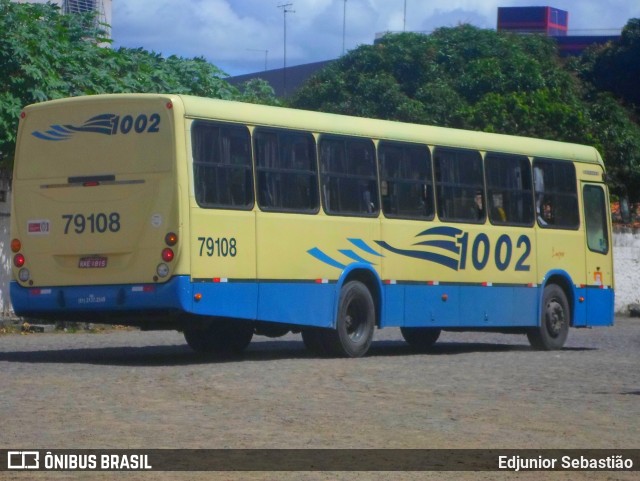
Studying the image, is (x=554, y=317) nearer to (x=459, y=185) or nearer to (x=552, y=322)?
(x=552, y=322)

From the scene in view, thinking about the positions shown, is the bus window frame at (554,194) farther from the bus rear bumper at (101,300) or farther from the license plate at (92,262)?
the license plate at (92,262)

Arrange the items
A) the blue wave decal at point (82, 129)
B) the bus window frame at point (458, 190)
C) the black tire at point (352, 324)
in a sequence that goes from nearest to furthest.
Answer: the blue wave decal at point (82, 129) < the black tire at point (352, 324) < the bus window frame at point (458, 190)

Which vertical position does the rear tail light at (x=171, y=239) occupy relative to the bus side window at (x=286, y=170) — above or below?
below

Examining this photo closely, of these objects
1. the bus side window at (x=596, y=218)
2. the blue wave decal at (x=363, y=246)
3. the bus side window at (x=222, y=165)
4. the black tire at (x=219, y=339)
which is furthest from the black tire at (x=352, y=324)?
the bus side window at (x=596, y=218)

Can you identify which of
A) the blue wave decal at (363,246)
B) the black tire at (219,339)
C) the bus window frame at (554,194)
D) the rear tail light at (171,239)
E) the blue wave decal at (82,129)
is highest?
the blue wave decal at (82,129)

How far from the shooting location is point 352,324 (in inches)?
712

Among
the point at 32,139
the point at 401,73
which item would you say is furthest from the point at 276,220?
the point at 401,73

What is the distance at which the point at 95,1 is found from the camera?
52.7 m

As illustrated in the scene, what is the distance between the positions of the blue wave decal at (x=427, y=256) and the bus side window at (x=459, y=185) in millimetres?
550

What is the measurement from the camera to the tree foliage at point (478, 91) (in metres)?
40.9

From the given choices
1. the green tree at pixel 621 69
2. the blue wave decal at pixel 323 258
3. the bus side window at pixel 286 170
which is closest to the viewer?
the bus side window at pixel 286 170

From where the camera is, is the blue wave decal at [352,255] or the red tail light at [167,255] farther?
the blue wave decal at [352,255]

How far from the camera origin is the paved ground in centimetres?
972

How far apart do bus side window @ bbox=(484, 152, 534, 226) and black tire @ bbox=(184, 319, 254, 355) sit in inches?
162
